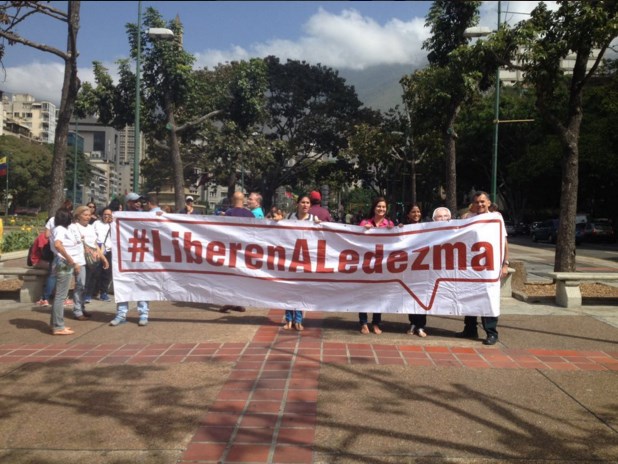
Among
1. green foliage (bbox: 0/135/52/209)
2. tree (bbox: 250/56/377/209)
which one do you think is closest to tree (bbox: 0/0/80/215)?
tree (bbox: 250/56/377/209)

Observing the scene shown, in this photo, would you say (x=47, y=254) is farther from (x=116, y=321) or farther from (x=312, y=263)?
(x=312, y=263)

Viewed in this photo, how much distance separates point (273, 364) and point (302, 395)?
3.10 feet

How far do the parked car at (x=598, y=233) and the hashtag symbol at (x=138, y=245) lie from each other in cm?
3342

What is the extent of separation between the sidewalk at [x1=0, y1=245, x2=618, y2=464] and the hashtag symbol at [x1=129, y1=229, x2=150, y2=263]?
0.90 m

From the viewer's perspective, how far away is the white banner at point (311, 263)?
22.8ft

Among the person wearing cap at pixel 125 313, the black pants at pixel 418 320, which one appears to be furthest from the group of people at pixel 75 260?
the black pants at pixel 418 320

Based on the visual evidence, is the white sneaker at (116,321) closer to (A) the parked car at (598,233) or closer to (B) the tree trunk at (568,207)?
(B) the tree trunk at (568,207)

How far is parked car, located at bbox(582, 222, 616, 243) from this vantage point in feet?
115

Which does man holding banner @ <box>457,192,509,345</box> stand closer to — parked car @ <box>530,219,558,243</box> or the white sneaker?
the white sneaker

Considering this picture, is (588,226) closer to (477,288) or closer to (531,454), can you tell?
(477,288)

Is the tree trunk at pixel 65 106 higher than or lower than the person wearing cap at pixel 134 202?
higher

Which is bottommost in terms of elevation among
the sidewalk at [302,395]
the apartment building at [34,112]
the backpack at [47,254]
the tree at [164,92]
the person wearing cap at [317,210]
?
the sidewalk at [302,395]

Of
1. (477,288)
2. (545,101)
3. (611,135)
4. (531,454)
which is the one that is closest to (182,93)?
(545,101)

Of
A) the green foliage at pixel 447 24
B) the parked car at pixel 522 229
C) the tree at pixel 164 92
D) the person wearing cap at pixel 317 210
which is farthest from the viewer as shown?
the parked car at pixel 522 229
